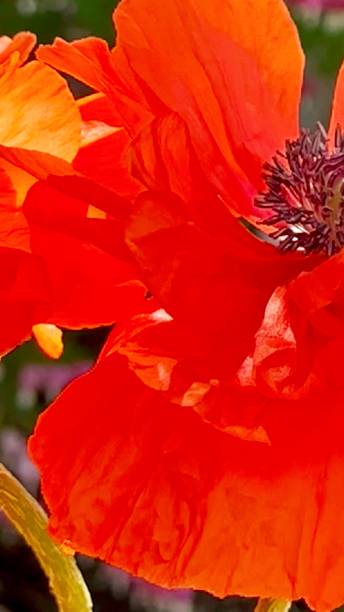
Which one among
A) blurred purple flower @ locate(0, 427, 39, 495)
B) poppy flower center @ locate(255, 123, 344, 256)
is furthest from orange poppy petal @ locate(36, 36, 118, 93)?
blurred purple flower @ locate(0, 427, 39, 495)

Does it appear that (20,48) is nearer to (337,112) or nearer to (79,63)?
(79,63)

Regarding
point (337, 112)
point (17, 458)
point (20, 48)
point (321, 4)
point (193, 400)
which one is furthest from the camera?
point (17, 458)

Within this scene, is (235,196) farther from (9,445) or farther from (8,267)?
(9,445)

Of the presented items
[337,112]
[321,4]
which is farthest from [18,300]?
[321,4]

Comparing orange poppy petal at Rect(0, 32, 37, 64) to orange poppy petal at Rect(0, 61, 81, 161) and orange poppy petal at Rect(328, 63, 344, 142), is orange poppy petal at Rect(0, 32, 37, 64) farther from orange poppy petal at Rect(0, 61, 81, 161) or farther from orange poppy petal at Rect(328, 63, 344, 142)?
orange poppy petal at Rect(328, 63, 344, 142)

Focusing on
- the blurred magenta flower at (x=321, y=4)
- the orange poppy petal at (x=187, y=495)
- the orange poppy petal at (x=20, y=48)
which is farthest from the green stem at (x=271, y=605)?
the blurred magenta flower at (x=321, y=4)

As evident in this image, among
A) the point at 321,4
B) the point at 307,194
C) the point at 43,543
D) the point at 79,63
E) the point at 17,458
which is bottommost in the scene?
the point at 17,458

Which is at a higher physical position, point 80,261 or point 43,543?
point 80,261

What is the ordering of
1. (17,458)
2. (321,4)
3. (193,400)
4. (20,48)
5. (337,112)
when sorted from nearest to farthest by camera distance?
(193,400) → (20,48) → (337,112) → (321,4) → (17,458)
